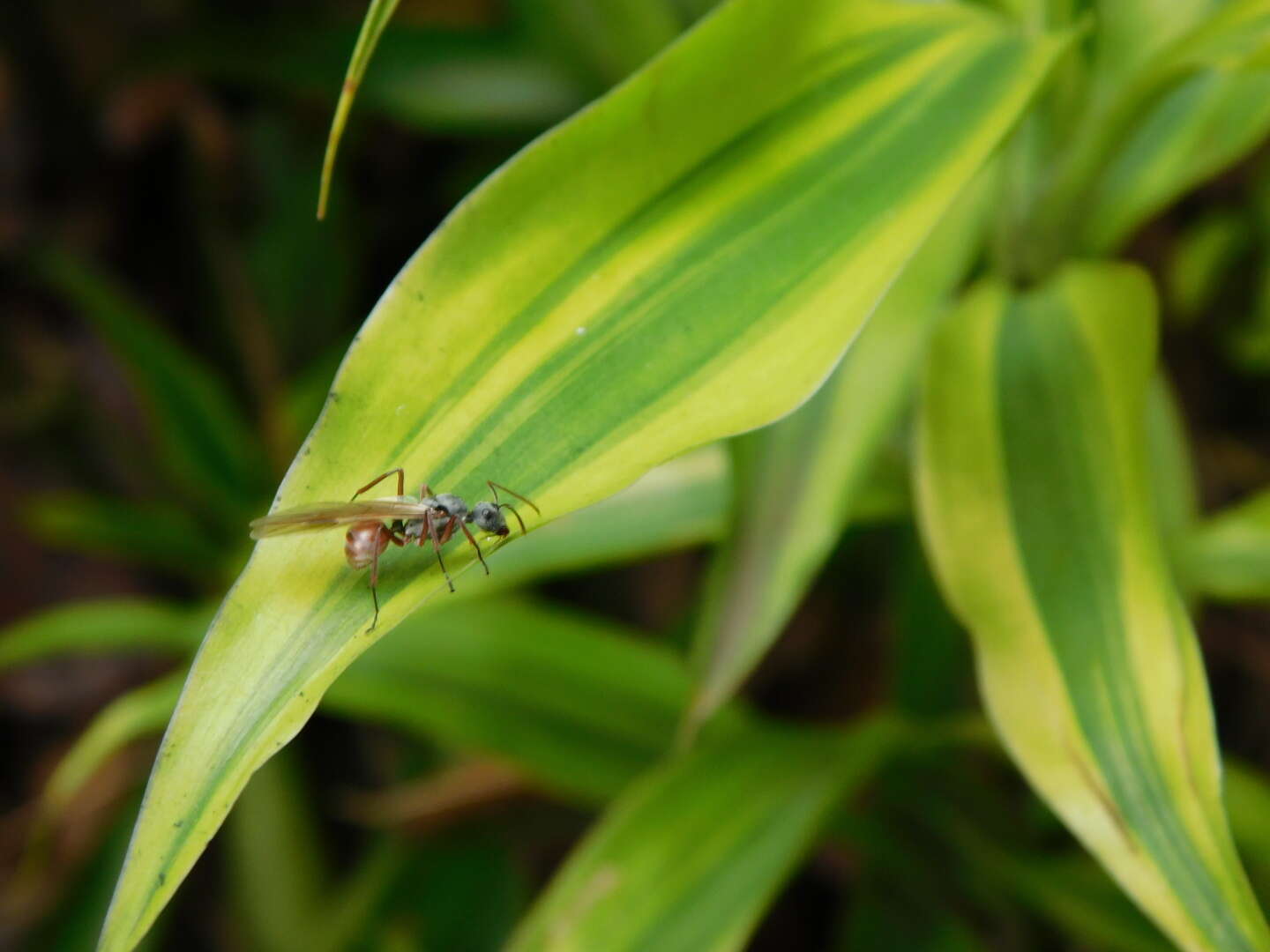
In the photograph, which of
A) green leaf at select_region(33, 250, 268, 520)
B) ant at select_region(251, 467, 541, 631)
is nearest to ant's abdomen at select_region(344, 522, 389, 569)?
ant at select_region(251, 467, 541, 631)

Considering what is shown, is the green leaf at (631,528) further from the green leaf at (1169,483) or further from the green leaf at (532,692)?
the green leaf at (1169,483)

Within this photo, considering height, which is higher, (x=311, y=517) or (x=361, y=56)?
(x=361, y=56)

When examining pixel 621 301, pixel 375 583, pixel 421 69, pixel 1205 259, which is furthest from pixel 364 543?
pixel 1205 259

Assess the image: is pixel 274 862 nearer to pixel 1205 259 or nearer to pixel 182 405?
pixel 182 405

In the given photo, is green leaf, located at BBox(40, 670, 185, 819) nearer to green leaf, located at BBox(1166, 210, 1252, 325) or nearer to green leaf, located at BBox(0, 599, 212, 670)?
green leaf, located at BBox(0, 599, 212, 670)

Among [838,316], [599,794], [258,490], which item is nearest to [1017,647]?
[838,316]

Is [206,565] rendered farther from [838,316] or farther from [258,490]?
[838,316]
